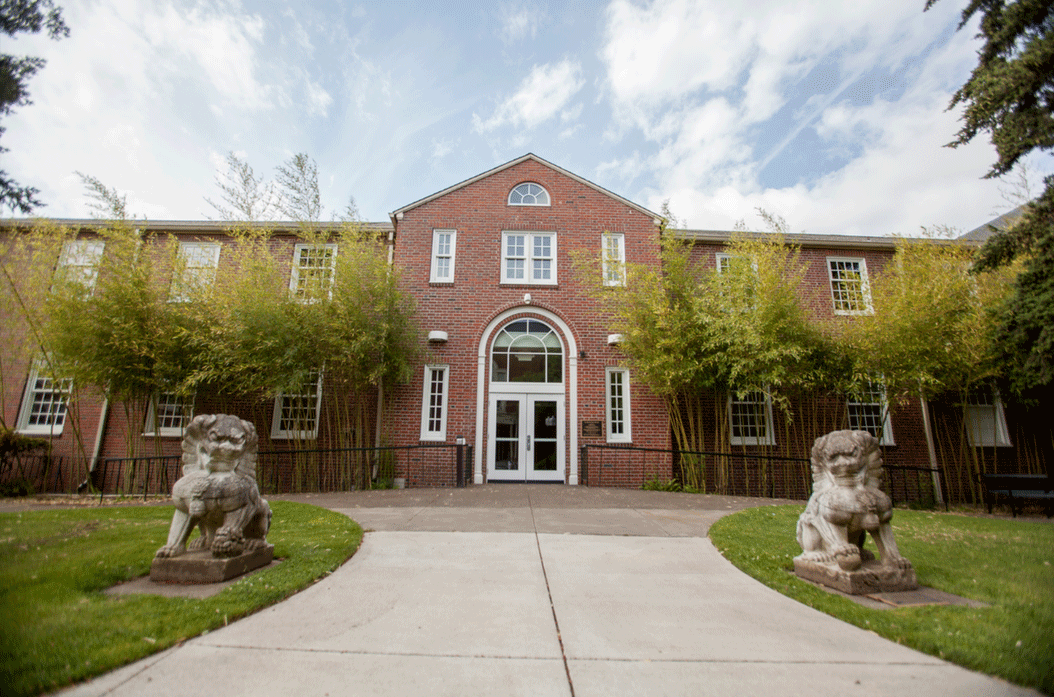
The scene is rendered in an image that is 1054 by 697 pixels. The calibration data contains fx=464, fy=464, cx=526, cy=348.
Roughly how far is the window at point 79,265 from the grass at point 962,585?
12.0 meters

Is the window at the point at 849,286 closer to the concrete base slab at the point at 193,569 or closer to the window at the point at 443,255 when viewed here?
the window at the point at 443,255

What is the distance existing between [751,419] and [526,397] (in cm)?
540

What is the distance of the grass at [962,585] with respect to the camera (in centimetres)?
220

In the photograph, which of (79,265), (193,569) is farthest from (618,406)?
(79,265)

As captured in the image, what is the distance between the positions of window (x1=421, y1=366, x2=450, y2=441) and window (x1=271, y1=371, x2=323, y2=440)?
2.27 metres

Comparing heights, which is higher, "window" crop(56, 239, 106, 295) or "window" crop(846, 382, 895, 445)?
"window" crop(56, 239, 106, 295)

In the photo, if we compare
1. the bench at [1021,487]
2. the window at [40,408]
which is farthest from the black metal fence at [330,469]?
the bench at [1021,487]

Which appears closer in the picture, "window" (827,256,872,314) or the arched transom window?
the arched transom window

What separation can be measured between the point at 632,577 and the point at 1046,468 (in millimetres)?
12979

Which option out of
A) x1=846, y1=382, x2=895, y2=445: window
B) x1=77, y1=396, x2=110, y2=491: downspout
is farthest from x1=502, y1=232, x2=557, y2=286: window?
x1=77, y1=396, x2=110, y2=491: downspout

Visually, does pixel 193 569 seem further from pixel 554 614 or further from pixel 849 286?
pixel 849 286

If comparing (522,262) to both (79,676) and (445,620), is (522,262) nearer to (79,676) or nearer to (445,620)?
(445,620)

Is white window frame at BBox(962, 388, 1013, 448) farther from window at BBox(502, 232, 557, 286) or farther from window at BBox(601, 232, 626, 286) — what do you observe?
window at BBox(502, 232, 557, 286)

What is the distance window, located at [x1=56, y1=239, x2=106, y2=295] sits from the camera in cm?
914
